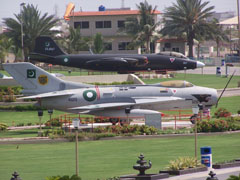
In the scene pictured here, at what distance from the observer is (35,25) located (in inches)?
3851

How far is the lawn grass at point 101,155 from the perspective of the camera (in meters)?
23.4

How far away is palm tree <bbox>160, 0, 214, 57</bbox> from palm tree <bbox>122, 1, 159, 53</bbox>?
283cm

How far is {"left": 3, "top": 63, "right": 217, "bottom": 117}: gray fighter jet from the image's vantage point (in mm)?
38500

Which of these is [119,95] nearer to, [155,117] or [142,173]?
[155,117]

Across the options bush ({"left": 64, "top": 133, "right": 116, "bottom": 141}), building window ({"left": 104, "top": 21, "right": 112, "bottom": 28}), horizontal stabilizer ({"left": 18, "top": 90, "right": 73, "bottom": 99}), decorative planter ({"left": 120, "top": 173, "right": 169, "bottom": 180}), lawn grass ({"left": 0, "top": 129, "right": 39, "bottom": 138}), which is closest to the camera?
decorative planter ({"left": 120, "top": 173, "right": 169, "bottom": 180})

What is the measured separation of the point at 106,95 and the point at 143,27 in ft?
207

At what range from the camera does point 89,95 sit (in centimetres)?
3884

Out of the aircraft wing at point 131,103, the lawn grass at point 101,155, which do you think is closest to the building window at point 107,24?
the aircraft wing at point 131,103

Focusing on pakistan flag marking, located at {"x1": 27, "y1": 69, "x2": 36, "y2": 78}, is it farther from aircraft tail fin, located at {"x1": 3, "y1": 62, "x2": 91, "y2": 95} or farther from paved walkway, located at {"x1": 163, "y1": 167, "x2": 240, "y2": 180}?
paved walkway, located at {"x1": 163, "y1": 167, "x2": 240, "y2": 180}

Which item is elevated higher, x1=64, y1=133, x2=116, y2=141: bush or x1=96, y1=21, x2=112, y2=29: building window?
x1=96, y1=21, x2=112, y2=29: building window

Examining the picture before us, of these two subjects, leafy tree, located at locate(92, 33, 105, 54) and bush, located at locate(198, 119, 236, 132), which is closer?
bush, located at locate(198, 119, 236, 132)

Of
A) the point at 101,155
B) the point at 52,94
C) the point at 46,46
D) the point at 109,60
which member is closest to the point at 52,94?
the point at 52,94

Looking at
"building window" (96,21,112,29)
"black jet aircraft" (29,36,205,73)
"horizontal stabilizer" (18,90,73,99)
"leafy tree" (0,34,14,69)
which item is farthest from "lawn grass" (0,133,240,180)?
"building window" (96,21,112,29)

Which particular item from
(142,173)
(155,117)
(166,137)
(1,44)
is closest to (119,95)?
(155,117)
